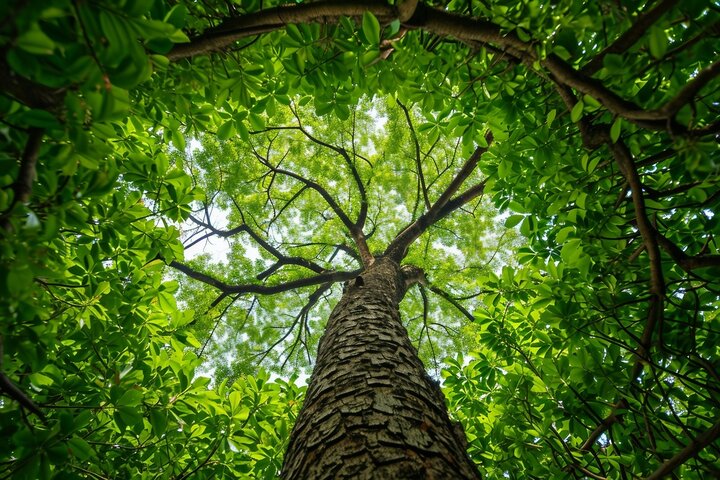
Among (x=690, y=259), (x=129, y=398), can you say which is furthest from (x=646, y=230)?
(x=129, y=398)

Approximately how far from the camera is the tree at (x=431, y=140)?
82 centimetres

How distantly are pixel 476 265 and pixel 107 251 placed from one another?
6.56 meters

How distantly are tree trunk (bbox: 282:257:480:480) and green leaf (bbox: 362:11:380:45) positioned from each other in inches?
58.7

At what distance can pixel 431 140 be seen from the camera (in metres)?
2.22

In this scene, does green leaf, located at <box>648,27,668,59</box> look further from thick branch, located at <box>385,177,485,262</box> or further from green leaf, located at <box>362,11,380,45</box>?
thick branch, located at <box>385,177,485,262</box>

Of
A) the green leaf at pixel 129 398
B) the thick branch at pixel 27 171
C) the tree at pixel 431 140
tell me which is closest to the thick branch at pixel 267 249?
the tree at pixel 431 140

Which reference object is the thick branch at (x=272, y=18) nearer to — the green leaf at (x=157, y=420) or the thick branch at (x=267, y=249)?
the green leaf at (x=157, y=420)

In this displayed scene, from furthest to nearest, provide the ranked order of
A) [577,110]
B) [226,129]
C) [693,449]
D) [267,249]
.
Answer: [267,249] → [226,129] → [577,110] → [693,449]

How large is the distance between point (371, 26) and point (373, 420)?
4.99 feet

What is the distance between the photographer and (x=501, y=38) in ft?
4.26

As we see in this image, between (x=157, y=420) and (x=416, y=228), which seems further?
(x=416, y=228)

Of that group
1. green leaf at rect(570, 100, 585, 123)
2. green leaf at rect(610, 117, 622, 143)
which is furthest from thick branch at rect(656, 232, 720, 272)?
green leaf at rect(570, 100, 585, 123)

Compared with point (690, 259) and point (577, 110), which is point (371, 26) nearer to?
point (577, 110)

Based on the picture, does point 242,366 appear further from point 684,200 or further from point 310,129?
point 684,200
